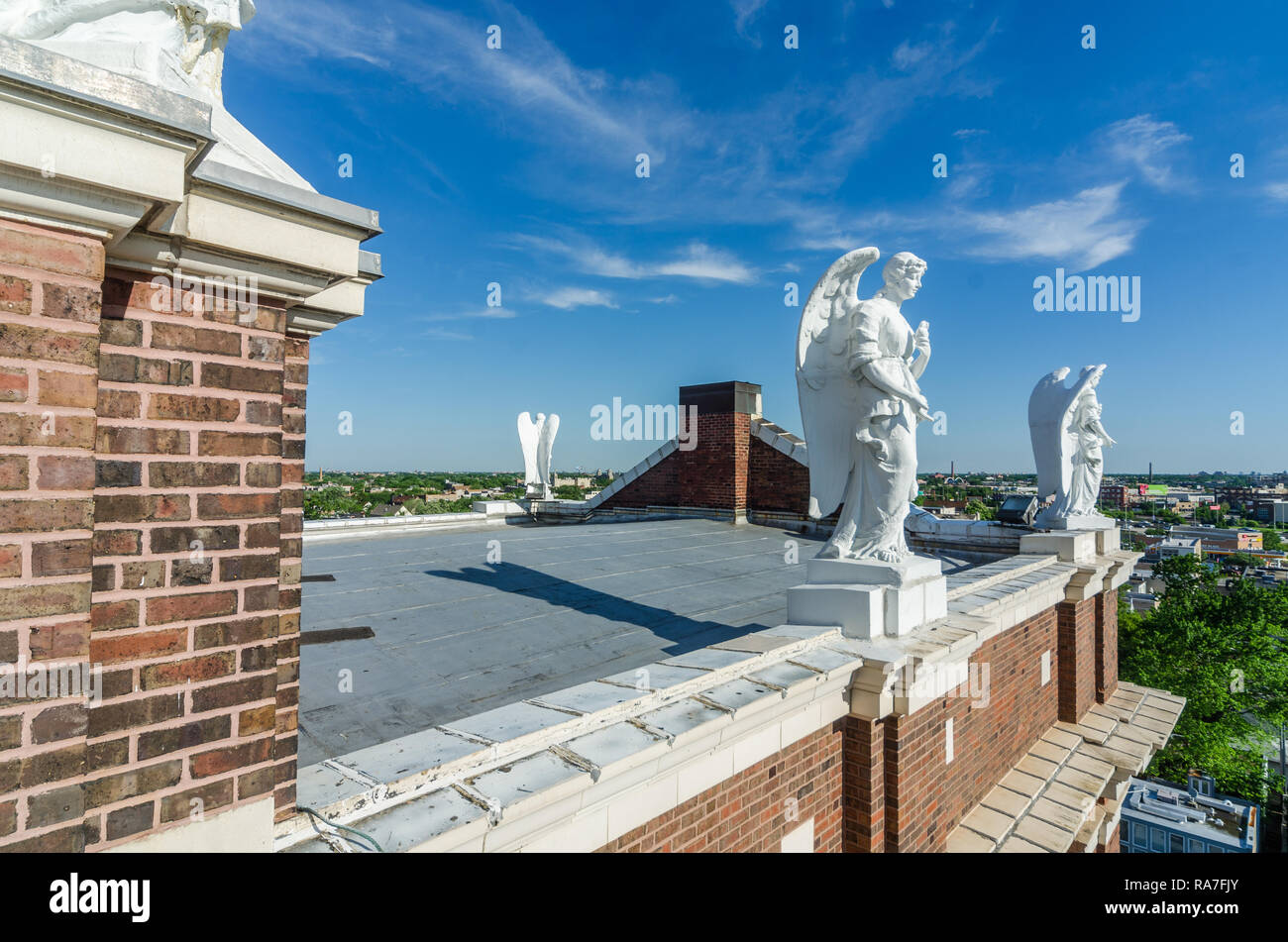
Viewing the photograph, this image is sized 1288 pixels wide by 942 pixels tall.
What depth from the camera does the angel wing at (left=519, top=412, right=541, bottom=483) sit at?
51.9 feet

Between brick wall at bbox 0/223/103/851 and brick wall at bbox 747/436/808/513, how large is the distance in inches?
431

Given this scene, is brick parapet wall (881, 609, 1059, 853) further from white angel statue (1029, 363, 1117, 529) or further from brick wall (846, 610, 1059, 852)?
white angel statue (1029, 363, 1117, 529)

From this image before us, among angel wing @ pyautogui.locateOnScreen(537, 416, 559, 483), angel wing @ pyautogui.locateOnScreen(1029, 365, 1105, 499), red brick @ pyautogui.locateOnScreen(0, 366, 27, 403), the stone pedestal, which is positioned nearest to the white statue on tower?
red brick @ pyautogui.locateOnScreen(0, 366, 27, 403)

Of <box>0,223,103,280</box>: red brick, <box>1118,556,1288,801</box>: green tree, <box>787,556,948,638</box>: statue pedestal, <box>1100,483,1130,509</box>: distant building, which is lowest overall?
<box>1118,556,1288,801</box>: green tree

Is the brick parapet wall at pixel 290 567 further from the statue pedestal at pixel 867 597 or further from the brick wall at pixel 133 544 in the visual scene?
the statue pedestal at pixel 867 597

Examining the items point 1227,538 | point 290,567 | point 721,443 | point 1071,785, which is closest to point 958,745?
point 1071,785

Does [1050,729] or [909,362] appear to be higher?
[909,362]

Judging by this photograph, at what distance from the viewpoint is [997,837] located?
4.95m

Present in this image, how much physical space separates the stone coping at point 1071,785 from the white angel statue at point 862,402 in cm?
249
